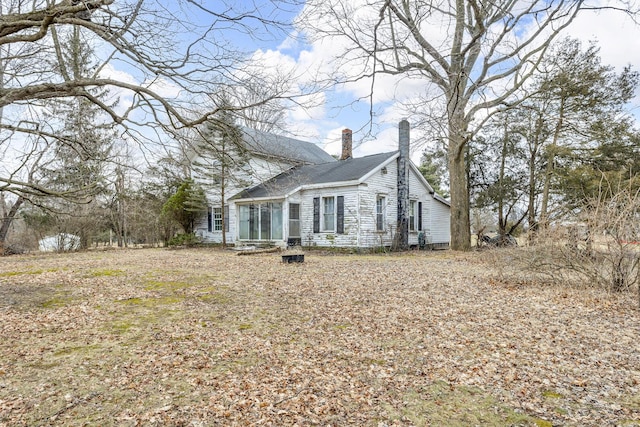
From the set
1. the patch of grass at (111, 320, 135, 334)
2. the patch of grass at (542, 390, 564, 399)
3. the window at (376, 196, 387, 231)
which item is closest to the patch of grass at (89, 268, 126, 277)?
the patch of grass at (111, 320, 135, 334)

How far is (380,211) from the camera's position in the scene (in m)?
16.1

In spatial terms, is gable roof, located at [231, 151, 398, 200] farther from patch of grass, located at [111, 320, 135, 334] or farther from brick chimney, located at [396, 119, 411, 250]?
patch of grass, located at [111, 320, 135, 334]

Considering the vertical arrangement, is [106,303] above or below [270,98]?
below

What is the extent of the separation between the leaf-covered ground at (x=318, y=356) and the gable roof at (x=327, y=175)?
8892 millimetres

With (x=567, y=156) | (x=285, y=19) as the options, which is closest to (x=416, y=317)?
(x=285, y=19)

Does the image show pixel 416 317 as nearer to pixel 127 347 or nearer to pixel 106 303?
pixel 127 347

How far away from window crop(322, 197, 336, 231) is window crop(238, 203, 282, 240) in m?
2.11

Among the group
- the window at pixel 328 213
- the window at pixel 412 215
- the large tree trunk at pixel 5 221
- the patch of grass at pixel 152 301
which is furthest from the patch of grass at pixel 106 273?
the window at pixel 412 215

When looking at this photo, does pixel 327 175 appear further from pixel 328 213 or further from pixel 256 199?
pixel 256 199

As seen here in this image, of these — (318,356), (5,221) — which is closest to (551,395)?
(318,356)

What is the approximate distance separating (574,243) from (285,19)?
602 centimetres

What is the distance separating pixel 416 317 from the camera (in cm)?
518

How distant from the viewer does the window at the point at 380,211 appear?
A: 15922 millimetres

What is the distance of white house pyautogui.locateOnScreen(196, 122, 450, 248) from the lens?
50.2ft
